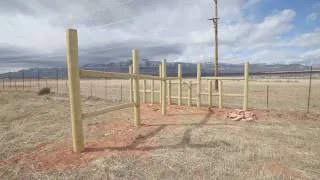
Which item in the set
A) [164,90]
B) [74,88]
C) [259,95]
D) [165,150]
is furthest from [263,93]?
[74,88]

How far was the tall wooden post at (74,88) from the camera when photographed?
17.3ft

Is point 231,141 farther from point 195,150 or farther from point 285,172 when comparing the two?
point 285,172

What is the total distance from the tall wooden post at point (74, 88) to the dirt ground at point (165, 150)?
11.5 inches

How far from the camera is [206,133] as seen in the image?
7121 mm

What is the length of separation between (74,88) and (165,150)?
2.08 meters

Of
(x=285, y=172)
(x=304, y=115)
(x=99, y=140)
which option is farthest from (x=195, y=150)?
(x=304, y=115)

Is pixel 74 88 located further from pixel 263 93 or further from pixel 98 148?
pixel 263 93

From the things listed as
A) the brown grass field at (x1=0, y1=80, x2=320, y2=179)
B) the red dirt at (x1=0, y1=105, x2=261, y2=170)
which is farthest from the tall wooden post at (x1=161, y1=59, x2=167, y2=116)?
the red dirt at (x1=0, y1=105, x2=261, y2=170)

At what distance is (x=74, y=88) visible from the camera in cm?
532

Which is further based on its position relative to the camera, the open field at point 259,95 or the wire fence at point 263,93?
the open field at point 259,95

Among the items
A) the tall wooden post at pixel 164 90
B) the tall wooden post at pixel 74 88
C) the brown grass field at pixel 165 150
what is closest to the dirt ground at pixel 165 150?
the brown grass field at pixel 165 150

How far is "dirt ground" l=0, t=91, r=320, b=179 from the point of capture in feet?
15.0

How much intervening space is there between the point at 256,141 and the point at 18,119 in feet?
27.0

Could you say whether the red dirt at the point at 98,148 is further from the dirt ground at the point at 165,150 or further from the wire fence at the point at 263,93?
the wire fence at the point at 263,93
